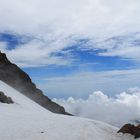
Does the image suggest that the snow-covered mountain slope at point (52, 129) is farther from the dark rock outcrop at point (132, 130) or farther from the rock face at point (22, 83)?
the rock face at point (22, 83)

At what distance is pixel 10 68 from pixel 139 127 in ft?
233

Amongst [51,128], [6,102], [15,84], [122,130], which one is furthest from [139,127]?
[15,84]

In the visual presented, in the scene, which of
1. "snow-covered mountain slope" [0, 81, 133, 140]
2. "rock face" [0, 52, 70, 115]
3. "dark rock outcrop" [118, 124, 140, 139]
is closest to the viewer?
"snow-covered mountain slope" [0, 81, 133, 140]

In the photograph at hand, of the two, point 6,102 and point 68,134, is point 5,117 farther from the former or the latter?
point 6,102

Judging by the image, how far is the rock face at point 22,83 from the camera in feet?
330

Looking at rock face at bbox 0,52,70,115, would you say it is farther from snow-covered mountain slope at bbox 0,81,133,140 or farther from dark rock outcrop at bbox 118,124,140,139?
dark rock outcrop at bbox 118,124,140,139

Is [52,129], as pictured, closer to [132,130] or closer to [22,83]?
[132,130]

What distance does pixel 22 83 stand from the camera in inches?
4166

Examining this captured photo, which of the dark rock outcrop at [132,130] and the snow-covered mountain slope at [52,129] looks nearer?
the snow-covered mountain slope at [52,129]

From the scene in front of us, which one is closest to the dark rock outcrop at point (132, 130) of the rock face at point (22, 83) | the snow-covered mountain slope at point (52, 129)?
the snow-covered mountain slope at point (52, 129)

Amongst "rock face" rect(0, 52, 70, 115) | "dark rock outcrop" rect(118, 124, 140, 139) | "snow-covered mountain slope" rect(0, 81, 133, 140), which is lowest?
"snow-covered mountain slope" rect(0, 81, 133, 140)

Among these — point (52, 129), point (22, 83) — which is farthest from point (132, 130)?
point (22, 83)

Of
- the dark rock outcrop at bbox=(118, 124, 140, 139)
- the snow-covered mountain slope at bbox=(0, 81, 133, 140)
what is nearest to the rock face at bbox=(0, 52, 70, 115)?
the snow-covered mountain slope at bbox=(0, 81, 133, 140)

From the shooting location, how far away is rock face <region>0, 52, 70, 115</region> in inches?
3959
